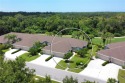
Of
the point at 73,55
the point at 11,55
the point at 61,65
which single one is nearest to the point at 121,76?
the point at 61,65

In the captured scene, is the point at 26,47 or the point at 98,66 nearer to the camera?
the point at 98,66

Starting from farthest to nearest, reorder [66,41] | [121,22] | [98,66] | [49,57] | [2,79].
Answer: [121,22]
[66,41]
[49,57]
[98,66]
[2,79]

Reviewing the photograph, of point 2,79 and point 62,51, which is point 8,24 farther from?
point 2,79

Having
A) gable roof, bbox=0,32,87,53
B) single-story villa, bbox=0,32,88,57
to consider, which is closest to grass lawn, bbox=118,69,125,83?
single-story villa, bbox=0,32,88,57

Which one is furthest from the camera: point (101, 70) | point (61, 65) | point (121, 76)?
point (61, 65)

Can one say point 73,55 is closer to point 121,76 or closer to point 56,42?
point 56,42

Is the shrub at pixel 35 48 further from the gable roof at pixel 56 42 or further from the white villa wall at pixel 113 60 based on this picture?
the white villa wall at pixel 113 60

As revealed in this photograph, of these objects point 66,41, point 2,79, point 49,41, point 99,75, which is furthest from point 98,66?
point 2,79
